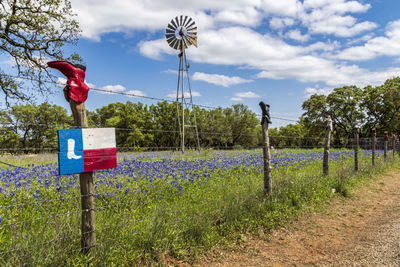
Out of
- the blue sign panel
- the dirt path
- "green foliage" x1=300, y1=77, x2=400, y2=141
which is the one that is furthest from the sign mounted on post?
"green foliage" x1=300, y1=77, x2=400, y2=141

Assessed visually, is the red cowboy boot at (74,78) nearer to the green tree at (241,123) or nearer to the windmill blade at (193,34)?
the windmill blade at (193,34)

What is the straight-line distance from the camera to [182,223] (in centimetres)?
392

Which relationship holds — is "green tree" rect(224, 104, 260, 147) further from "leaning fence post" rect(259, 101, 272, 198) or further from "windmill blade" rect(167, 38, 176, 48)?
"leaning fence post" rect(259, 101, 272, 198)

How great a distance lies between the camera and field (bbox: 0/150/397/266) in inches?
112

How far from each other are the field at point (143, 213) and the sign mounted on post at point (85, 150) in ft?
1.95

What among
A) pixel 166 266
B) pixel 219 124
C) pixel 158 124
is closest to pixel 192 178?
pixel 166 266

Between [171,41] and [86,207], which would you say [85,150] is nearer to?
[86,207]

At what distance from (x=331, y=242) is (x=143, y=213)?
10.8 feet

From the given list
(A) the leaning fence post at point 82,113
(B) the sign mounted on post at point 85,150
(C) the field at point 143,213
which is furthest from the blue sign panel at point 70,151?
(C) the field at point 143,213

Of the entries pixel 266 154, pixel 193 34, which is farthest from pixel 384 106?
pixel 266 154

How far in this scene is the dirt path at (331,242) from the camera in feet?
12.0

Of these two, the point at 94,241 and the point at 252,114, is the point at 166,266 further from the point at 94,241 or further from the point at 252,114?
the point at 252,114

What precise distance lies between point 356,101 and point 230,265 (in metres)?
44.3

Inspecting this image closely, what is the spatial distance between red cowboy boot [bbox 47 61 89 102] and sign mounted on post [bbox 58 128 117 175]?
1.22ft
